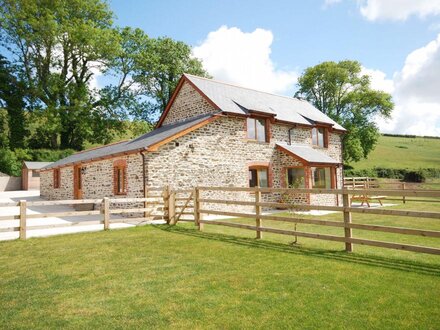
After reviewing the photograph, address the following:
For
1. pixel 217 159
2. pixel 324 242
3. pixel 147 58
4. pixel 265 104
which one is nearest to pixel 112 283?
pixel 324 242

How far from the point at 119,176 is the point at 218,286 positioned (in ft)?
41.3

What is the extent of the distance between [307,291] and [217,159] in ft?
39.9

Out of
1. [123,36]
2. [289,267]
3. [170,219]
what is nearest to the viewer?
[289,267]

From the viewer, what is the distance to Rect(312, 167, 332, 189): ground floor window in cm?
1930

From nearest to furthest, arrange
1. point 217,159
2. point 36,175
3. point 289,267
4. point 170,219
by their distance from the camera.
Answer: point 289,267 < point 170,219 < point 217,159 < point 36,175

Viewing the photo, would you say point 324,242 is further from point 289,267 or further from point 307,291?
point 307,291

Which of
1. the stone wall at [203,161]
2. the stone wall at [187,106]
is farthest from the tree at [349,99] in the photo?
the stone wall at [187,106]

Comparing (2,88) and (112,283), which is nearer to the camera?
(112,283)

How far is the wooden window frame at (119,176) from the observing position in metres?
15.6

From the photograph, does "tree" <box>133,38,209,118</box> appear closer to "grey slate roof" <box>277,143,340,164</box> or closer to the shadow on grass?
"grey slate roof" <box>277,143,340,164</box>

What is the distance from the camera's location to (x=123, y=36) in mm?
39531

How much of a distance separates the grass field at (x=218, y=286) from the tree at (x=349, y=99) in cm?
3437

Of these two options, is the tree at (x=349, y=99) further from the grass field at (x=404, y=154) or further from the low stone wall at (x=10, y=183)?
the low stone wall at (x=10, y=183)

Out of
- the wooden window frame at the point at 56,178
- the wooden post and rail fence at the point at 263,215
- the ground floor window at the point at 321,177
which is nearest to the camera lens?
the wooden post and rail fence at the point at 263,215
